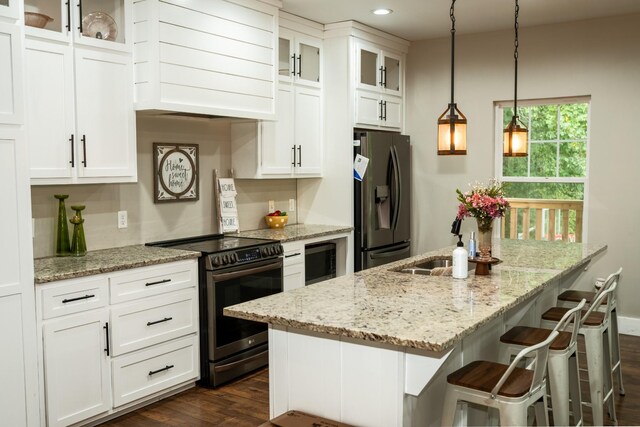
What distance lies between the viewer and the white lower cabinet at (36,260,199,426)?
3.15 m

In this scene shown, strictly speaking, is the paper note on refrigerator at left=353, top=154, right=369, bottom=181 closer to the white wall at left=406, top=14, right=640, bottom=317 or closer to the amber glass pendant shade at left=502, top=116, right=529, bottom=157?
the white wall at left=406, top=14, right=640, bottom=317

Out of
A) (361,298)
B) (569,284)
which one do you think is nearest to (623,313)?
(569,284)

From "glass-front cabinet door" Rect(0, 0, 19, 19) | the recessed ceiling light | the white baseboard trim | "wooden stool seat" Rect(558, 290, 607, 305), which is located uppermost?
the recessed ceiling light

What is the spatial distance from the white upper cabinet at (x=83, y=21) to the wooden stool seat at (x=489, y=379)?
2.65 m

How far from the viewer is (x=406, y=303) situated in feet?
8.70

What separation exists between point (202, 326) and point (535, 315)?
203cm

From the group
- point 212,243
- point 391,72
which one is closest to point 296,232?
point 212,243

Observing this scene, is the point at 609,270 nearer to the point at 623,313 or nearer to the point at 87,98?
the point at 623,313

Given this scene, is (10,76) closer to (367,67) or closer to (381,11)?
(381,11)

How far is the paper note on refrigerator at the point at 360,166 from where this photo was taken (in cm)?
531

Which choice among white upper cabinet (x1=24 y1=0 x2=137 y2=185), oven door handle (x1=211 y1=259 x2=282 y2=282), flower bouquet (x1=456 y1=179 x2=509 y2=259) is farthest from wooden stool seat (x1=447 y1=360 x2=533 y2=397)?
white upper cabinet (x1=24 y1=0 x2=137 y2=185)

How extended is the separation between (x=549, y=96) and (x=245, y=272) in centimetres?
317

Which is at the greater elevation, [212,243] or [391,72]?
[391,72]

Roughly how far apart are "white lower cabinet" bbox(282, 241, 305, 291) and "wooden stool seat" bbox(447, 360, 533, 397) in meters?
2.21
